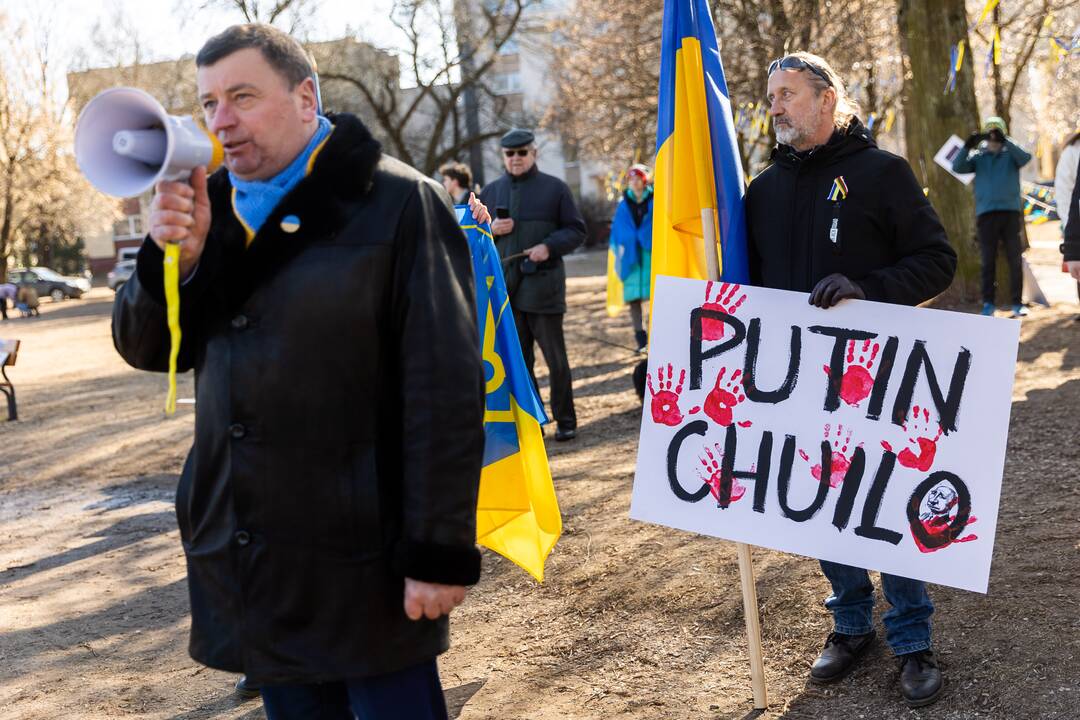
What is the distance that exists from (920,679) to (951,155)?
32.1 ft

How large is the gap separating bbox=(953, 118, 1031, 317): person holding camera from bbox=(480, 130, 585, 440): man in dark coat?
5670 millimetres

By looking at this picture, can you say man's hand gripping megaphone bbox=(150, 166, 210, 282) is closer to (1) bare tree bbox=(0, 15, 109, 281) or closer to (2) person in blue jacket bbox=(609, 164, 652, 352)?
(2) person in blue jacket bbox=(609, 164, 652, 352)

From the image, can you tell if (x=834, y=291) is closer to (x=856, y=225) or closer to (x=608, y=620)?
(x=856, y=225)

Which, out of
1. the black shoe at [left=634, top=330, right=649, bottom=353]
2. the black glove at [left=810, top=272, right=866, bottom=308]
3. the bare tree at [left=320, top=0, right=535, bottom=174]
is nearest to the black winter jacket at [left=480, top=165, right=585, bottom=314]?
the black shoe at [left=634, top=330, right=649, bottom=353]

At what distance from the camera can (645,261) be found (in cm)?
1273

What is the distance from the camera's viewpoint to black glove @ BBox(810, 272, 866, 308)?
3438 mm

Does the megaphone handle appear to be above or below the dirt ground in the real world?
above

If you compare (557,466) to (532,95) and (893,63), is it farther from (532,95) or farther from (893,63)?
(532,95)

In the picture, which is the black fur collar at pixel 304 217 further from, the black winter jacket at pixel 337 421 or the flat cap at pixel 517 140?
the flat cap at pixel 517 140

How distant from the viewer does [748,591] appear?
3699mm

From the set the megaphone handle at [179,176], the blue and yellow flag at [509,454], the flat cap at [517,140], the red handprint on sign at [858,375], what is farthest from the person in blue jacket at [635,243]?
the megaphone handle at [179,176]

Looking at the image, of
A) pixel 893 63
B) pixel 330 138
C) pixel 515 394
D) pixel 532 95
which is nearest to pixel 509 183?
pixel 515 394

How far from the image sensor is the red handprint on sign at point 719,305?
365 cm

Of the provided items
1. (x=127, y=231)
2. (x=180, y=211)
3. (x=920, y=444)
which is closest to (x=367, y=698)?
(x=180, y=211)
